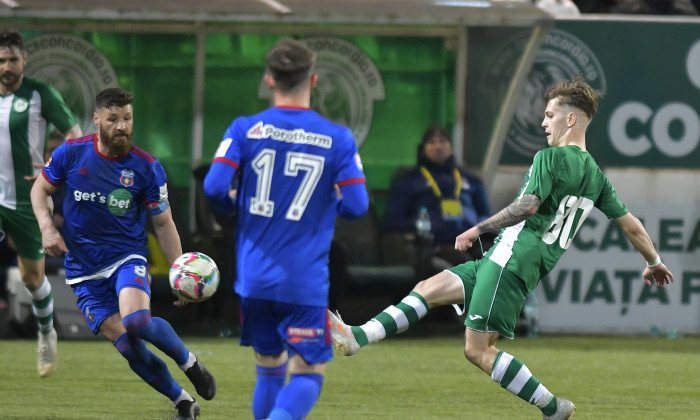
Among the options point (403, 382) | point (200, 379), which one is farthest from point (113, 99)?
point (403, 382)

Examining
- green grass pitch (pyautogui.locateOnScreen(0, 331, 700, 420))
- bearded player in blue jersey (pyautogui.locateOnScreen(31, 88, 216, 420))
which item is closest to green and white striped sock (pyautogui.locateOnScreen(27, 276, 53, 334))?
green grass pitch (pyautogui.locateOnScreen(0, 331, 700, 420))

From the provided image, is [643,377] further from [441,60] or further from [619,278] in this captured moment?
[441,60]

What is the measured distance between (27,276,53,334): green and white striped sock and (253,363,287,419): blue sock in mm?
3764

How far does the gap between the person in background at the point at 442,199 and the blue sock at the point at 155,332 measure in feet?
18.3

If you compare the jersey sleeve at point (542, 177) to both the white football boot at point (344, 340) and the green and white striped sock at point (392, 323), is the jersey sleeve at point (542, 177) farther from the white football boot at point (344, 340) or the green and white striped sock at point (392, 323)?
the white football boot at point (344, 340)

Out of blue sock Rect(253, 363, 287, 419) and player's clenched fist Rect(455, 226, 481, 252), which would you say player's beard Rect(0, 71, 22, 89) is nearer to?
player's clenched fist Rect(455, 226, 481, 252)

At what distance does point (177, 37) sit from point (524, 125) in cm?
343

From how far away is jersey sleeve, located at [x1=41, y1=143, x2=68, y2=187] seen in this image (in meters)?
7.16

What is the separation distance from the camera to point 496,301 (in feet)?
22.5

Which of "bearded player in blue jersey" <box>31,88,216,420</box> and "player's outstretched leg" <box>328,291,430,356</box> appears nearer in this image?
"bearded player in blue jersey" <box>31,88,216,420</box>

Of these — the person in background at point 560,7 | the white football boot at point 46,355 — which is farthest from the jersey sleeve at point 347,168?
the person in background at point 560,7

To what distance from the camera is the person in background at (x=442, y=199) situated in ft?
40.9

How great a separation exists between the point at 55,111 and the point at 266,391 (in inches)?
161

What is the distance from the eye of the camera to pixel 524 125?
1348cm
